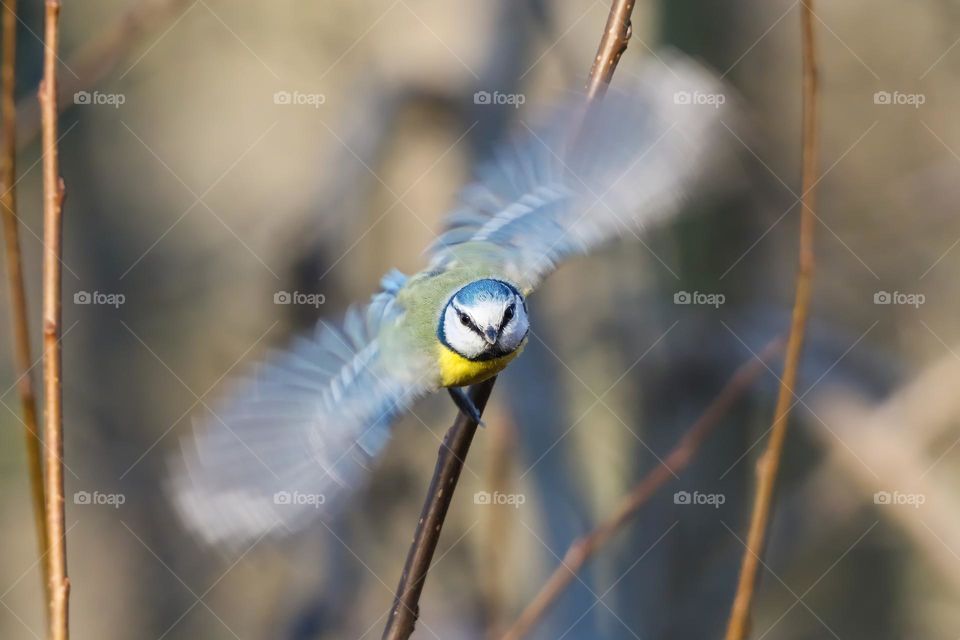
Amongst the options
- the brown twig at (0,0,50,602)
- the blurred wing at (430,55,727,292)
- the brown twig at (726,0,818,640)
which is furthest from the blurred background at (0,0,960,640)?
the brown twig at (0,0,50,602)

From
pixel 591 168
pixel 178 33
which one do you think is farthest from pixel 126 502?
pixel 591 168

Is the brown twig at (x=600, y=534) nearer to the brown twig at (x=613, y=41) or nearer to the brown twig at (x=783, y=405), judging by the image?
the brown twig at (x=783, y=405)

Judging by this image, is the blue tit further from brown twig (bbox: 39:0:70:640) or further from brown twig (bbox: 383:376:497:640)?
brown twig (bbox: 39:0:70:640)

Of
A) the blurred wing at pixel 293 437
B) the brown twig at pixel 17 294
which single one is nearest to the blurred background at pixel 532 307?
the blurred wing at pixel 293 437

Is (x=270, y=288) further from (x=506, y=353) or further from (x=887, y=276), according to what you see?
(x=887, y=276)

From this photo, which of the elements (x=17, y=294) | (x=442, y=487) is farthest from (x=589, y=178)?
(x=17, y=294)

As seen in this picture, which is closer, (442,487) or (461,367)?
(442,487)

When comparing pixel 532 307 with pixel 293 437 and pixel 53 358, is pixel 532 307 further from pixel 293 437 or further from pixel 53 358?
pixel 53 358
